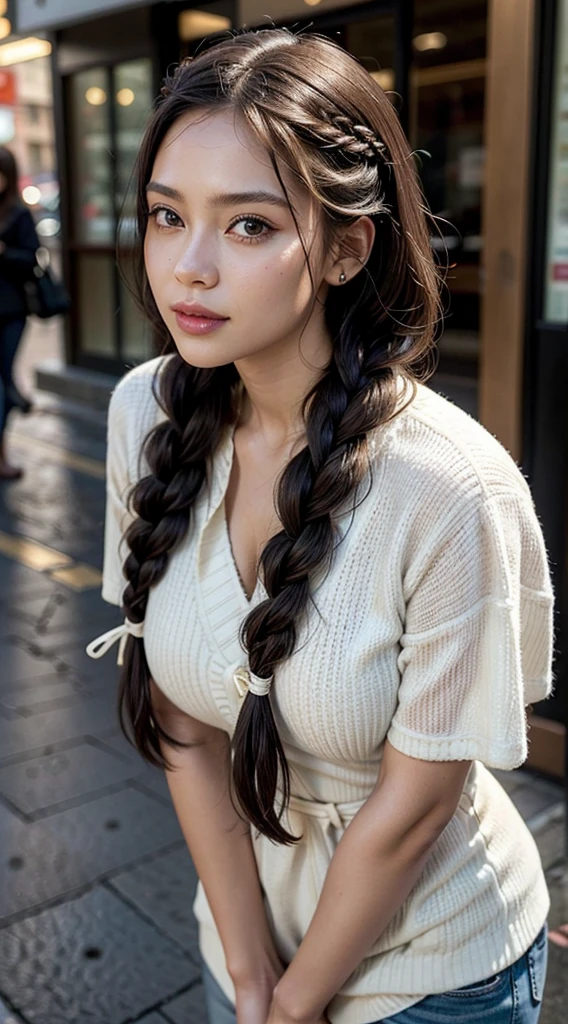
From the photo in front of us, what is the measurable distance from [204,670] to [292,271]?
0.55m

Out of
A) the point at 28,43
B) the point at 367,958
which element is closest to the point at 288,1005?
the point at 367,958

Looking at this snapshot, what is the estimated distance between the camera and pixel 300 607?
1.29m

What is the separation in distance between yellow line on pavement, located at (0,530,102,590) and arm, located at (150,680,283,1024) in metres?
3.52

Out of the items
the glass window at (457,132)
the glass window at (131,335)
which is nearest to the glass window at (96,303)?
the glass window at (131,335)

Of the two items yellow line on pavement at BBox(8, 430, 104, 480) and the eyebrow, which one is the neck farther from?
yellow line on pavement at BBox(8, 430, 104, 480)

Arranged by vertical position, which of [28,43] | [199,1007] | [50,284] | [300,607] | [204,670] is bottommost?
[199,1007]

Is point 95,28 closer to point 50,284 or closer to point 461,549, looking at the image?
point 50,284

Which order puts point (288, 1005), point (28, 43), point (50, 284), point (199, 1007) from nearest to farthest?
point (288, 1005) < point (199, 1007) < point (50, 284) < point (28, 43)

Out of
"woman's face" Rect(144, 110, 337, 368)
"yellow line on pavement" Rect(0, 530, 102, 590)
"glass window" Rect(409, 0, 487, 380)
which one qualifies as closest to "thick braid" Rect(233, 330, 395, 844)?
"woman's face" Rect(144, 110, 337, 368)

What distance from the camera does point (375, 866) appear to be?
128 cm

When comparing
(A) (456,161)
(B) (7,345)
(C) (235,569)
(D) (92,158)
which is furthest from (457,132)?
(C) (235,569)

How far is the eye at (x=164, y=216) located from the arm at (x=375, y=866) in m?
0.71

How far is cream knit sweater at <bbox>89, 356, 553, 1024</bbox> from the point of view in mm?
1239

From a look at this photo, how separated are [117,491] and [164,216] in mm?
499
